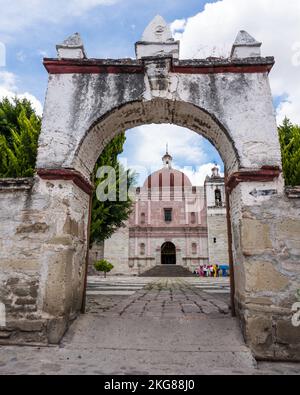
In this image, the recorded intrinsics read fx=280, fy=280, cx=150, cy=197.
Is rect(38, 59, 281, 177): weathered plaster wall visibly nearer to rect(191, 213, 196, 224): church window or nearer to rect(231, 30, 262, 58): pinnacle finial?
rect(231, 30, 262, 58): pinnacle finial

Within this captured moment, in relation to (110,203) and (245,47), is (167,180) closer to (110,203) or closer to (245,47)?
(110,203)

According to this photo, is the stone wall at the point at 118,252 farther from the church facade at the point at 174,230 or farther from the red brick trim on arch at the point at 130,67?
the red brick trim on arch at the point at 130,67

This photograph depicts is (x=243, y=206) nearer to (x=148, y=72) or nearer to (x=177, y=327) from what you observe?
(x=177, y=327)

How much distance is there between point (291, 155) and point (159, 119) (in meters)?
7.83

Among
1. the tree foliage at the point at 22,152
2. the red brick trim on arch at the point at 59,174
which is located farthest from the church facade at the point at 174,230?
the red brick trim on arch at the point at 59,174

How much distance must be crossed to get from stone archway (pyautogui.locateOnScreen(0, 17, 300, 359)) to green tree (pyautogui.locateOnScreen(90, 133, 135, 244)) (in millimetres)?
5722

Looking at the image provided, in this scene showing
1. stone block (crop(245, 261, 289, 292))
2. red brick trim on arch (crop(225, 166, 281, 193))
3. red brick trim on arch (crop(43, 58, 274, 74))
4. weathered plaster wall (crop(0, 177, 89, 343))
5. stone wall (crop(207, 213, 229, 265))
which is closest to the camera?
stone block (crop(245, 261, 289, 292))

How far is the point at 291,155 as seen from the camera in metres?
10.8

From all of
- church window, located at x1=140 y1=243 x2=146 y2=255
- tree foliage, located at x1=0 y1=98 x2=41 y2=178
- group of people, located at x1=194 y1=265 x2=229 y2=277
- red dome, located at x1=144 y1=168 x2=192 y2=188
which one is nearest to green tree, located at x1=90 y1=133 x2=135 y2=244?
tree foliage, located at x1=0 y1=98 x2=41 y2=178

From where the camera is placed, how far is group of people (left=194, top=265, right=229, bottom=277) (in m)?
26.6

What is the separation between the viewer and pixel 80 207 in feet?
14.9
